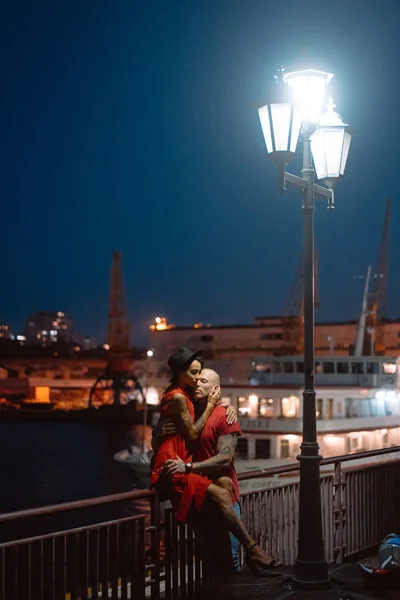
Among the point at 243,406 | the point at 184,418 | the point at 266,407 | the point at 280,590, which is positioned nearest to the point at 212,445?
the point at 184,418

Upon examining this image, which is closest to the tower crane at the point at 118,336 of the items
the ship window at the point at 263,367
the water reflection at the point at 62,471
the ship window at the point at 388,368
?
the water reflection at the point at 62,471

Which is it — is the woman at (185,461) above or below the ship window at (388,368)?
below

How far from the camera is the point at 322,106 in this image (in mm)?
7812

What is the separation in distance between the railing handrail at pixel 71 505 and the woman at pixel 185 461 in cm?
19

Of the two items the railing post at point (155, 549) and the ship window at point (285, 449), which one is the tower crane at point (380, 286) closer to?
the ship window at point (285, 449)

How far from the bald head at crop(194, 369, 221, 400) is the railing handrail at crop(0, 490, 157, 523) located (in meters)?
0.89

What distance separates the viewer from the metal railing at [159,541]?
570 centimetres

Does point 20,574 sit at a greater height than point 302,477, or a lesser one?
lesser

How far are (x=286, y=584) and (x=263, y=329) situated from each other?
11905 centimetres

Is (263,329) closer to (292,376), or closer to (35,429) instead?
(35,429)

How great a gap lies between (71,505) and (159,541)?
1.37 meters

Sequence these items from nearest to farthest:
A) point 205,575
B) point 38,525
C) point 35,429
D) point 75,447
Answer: point 205,575, point 38,525, point 75,447, point 35,429

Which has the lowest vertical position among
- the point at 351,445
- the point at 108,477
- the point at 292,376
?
the point at 108,477

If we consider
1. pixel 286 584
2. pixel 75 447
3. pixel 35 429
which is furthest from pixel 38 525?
pixel 35 429
